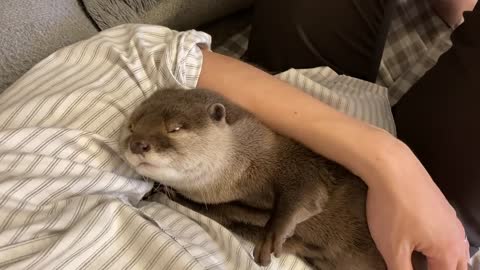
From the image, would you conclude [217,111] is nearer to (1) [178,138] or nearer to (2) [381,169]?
(1) [178,138]

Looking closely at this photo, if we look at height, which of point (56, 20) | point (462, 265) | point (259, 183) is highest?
point (56, 20)

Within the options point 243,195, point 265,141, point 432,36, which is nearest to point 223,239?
point 243,195

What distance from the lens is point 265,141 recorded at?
1.03 metres

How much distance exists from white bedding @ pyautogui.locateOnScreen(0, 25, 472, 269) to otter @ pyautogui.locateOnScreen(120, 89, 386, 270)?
47mm

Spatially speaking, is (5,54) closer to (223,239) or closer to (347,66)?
(223,239)

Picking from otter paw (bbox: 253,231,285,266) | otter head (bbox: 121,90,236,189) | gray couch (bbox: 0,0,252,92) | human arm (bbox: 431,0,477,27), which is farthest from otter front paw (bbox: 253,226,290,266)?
human arm (bbox: 431,0,477,27)

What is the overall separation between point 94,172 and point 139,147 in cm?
12

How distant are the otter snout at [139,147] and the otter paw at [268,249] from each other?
26 cm

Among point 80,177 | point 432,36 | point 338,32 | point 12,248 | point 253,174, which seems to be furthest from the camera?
point 432,36

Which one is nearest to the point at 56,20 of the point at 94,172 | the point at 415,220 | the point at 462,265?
the point at 94,172

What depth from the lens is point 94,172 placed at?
93 centimetres

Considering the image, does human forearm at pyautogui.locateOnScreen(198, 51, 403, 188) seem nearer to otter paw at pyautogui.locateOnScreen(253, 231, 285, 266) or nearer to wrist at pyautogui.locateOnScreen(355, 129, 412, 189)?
wrist at pyautogui.locateOnScreen(355, 129, 412, 189)

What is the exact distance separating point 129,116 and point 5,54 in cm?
31

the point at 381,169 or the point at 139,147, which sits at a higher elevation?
the point at 139,147
